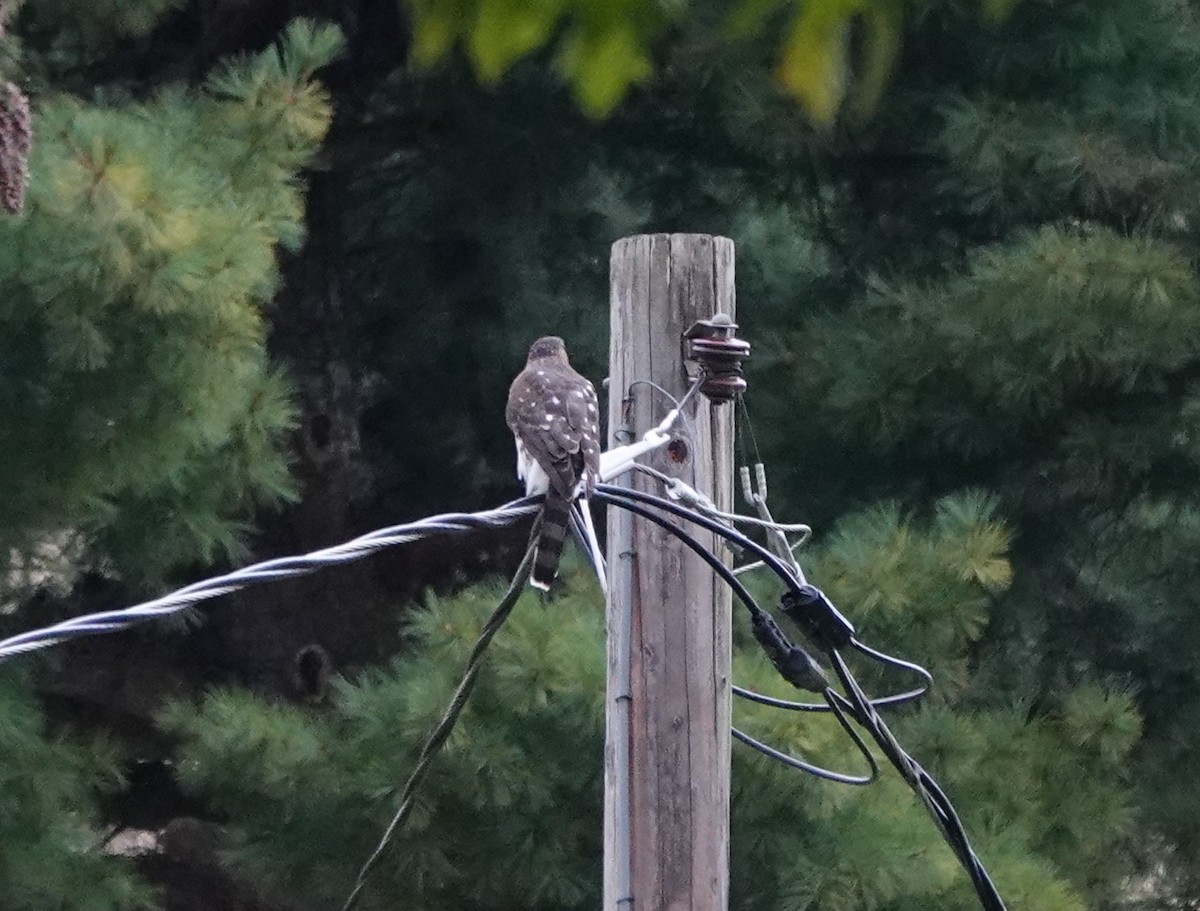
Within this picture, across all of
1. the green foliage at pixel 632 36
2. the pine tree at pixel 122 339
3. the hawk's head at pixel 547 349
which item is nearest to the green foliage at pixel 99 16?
the pine tree at pixel 122 339

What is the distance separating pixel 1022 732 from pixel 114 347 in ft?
7.89

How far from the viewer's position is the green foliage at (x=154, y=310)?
13.6 feet

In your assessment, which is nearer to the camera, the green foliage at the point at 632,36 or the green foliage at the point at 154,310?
the green foliage at the point at 632,36

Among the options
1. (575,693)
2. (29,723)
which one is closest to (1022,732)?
(575,693)

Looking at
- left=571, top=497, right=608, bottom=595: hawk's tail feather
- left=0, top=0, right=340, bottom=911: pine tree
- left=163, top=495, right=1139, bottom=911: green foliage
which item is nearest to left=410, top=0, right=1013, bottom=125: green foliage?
left=571, top=497, right=608, bottom=595: hawk's tail feather

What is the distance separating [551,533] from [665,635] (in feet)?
1.44

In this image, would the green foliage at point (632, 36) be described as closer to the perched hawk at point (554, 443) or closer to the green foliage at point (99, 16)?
the perched hawk at point (554, 443)

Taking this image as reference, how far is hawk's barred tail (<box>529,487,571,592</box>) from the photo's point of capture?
3080mm

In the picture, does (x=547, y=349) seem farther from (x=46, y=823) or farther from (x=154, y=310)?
(x=46, y=823)

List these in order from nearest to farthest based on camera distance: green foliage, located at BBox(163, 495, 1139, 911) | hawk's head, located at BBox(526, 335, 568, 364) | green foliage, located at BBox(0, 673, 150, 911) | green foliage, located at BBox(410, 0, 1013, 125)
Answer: green foliage, located at BBox(410, 0, 1013, 125), green foliage, located at BBox(163, 495, 1139, 911), hawk's head, located at BBox(526, 335, 568, 364), green foliage, located at BBox(0, 673, 150, 911)

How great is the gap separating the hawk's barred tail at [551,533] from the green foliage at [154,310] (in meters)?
1.44

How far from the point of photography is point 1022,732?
15.5 ft

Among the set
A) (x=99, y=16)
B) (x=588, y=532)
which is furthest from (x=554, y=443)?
(x=99, y=16)

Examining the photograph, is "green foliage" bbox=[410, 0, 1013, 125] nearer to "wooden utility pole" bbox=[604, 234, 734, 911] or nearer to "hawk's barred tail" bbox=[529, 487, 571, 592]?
"wooden utility pole" bbox=[604, 234, 734, 911]
